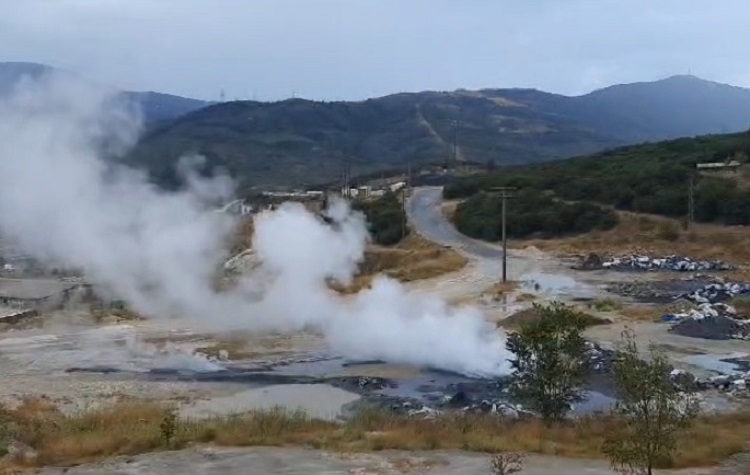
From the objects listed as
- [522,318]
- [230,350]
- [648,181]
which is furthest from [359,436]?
[648,181]

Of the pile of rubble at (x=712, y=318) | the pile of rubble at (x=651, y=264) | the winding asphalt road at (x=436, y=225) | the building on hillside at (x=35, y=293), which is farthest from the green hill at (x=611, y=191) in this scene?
the building on hillside at (x=35, y=293)

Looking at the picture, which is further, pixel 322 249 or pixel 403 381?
pixel 322 249

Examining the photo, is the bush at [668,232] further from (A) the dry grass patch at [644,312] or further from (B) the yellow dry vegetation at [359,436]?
(B) the yellow dry vegetation at [359,436]

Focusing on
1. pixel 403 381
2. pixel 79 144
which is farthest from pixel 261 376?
pixel 79 144

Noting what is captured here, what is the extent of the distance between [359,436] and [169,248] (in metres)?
26.7

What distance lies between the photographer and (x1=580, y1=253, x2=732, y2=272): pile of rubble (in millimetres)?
47250

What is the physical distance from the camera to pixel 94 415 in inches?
809

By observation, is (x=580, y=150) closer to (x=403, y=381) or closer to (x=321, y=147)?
(x=321, y=147)

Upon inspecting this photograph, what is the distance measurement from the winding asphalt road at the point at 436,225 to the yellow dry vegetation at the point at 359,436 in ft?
Result: 116

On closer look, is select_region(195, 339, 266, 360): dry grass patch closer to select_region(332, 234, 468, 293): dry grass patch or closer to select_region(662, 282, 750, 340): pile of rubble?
select_region(332, 234, 468, 293): dry grass patch

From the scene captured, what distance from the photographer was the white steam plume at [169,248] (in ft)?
101

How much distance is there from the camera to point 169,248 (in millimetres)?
42062

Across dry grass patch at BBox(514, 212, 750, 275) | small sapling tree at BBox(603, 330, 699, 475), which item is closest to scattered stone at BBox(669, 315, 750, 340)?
dry grass patch at BBox(514, 212, 750, 275)

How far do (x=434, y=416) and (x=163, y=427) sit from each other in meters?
6.33
